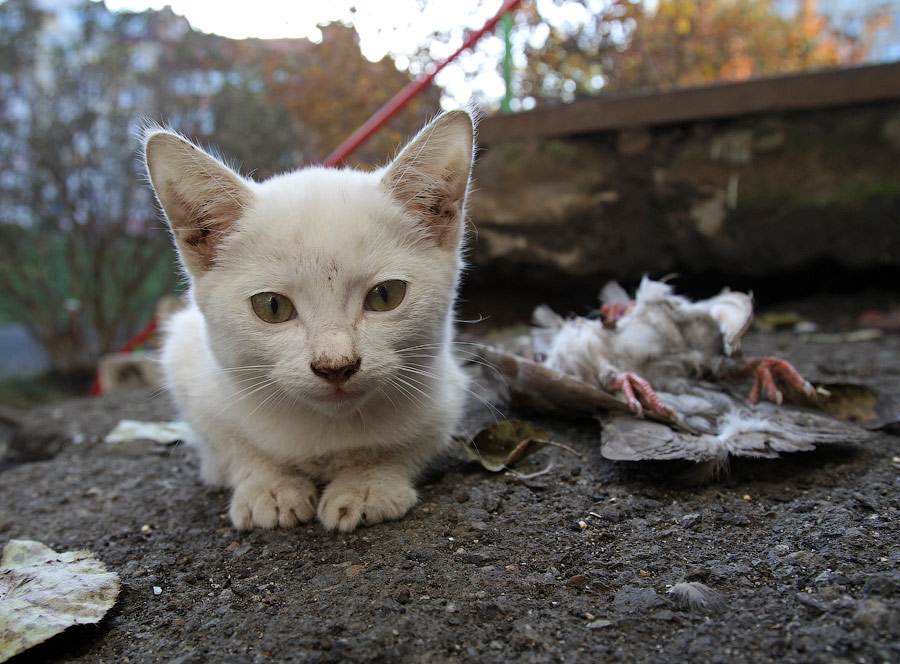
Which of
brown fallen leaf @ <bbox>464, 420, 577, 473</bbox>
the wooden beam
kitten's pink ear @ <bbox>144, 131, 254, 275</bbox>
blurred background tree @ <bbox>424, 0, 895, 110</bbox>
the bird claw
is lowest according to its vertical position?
Result: brown fallen leaf @ <bbox>464, 420, 577, 473</bbox>

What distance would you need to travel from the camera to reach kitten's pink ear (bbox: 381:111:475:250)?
1.71 m

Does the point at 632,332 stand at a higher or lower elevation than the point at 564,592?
higher

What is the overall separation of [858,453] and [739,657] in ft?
3.43

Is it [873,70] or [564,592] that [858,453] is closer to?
[564,592]

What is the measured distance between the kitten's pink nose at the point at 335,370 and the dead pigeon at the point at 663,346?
37.0 inches

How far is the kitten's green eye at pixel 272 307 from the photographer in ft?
5.17

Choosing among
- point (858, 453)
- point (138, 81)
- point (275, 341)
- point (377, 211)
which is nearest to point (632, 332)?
point (858, 453)

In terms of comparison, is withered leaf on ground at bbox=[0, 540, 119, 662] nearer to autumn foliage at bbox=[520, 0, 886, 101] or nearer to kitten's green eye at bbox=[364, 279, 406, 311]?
kitten's green eye at bbox=[364, 279, 406, 311]

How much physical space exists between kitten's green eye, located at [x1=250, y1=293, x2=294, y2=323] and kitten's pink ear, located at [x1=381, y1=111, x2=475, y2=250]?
432mm

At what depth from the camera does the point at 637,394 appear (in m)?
1.99

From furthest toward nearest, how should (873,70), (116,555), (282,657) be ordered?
(873,70)
(116,555)
(282,657)

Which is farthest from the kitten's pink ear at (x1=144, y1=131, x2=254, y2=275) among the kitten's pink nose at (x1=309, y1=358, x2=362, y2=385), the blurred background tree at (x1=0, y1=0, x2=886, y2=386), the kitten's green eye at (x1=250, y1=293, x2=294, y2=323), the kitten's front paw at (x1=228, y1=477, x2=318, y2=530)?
the blurred background tree at (x1=0, y1=0, x2=886, y2=386)

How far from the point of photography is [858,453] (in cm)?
180

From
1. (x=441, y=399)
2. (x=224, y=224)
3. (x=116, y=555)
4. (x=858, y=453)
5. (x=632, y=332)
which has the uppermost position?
(x=224, y=224)
